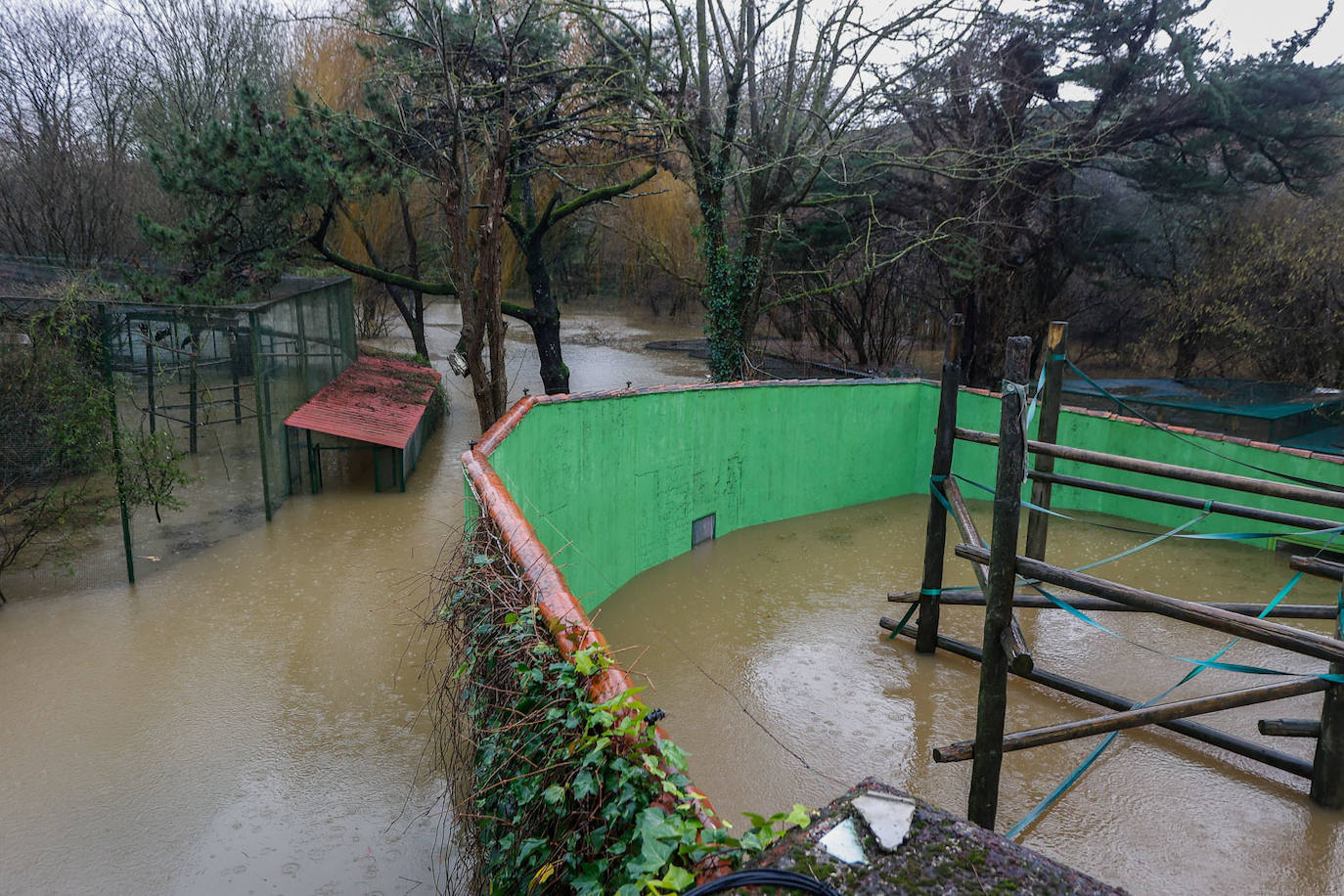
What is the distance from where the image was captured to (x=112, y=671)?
589cm

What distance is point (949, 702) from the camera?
20.4 ft

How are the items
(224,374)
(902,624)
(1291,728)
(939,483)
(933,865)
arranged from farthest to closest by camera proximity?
(224,374) → (902,624) → (939,483) → (1291,728) → (933,865)

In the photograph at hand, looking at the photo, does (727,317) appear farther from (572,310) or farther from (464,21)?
(572,310)

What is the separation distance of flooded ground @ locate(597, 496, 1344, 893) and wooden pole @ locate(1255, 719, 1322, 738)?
1.11ft

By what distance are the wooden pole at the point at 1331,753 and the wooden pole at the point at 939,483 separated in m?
2.36

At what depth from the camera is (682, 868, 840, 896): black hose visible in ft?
5.36

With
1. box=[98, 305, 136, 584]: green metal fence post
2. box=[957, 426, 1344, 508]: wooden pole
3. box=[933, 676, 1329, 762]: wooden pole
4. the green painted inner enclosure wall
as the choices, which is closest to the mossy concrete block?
box=[933, 676, 1329, 762]: wooden pole

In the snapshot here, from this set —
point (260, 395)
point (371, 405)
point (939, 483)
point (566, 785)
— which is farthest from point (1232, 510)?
point (371, 405)

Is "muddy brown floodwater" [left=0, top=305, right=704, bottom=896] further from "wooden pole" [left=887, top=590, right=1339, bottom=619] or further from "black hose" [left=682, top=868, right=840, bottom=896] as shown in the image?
"wooden pole" [left=887, top=590, right=1339, bottom=619]

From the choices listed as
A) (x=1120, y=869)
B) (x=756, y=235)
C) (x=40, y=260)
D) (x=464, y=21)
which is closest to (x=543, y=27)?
(x=464, y=21)

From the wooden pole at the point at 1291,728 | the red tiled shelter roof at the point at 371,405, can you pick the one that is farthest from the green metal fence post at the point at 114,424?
the wooden pole at the point at 1291,728

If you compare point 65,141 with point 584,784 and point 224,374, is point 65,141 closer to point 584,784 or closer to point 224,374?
point 224,374

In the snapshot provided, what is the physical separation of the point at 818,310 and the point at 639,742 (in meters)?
19.4

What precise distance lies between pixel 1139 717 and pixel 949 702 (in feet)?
6.14
